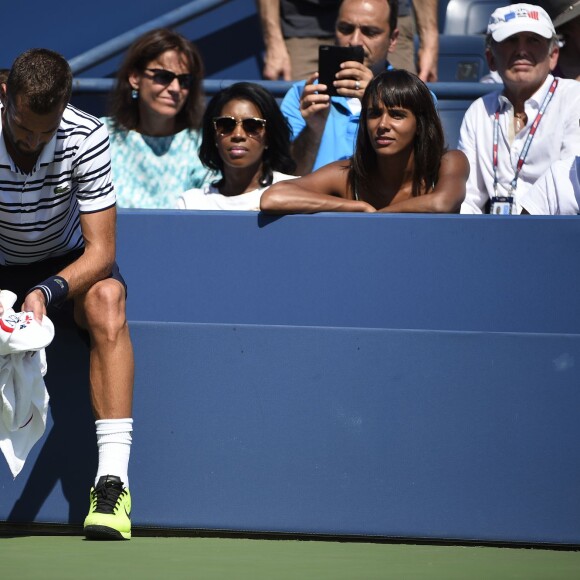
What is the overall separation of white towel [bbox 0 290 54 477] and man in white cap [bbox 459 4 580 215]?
2.00 m

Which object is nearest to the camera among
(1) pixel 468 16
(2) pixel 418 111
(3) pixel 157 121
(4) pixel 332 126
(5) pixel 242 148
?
(2) pixel 418 111

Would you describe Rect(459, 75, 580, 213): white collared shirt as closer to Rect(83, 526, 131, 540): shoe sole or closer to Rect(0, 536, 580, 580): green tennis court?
Rect(0, 536, 580, 580): green tennis court

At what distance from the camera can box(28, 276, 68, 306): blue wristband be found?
12.1 feet

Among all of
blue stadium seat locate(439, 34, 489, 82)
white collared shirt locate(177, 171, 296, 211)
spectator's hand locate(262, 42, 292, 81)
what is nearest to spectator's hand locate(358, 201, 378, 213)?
white collared shirt locate(177, 171, 296, 211)

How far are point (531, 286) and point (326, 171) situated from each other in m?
0.97

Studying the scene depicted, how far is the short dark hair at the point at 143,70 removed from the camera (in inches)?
213

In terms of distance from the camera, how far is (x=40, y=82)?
359 cm

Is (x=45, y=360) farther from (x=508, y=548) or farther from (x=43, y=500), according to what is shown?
(x=508, y=548)

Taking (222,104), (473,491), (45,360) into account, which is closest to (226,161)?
(222,104)

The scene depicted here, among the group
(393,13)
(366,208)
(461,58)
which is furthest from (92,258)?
(461,58)

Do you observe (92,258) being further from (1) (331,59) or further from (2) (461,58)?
(2) (461,58)

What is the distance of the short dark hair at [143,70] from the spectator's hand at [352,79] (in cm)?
74

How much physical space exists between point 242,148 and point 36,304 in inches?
61.5

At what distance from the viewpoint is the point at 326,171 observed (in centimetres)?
462
